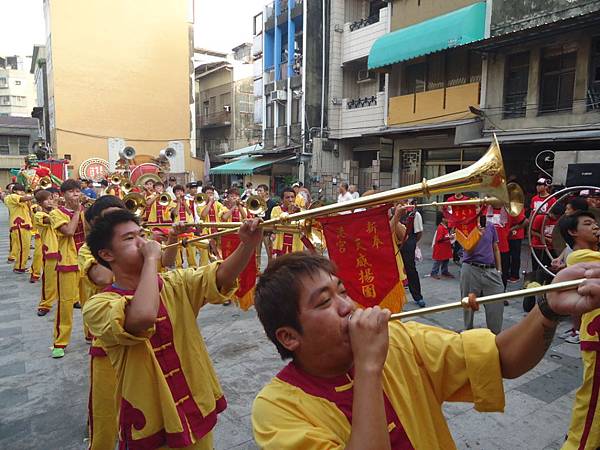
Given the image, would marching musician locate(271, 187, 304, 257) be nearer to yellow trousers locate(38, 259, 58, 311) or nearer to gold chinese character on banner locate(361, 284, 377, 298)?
yellow trousers locate(38, 259, 58, 311)

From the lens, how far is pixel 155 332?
2.36 m

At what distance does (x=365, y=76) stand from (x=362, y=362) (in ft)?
70.0

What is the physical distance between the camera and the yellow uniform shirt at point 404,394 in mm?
1353

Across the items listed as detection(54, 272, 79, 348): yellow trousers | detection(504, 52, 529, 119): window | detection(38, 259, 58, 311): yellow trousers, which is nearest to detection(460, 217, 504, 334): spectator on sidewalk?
detection(54, 272, 79, 348): yellow trousers

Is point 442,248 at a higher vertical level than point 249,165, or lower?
lower

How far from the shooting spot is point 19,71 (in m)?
73.7

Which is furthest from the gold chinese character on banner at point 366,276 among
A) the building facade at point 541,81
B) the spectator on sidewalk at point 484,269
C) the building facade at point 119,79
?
the building facade at point 119,79

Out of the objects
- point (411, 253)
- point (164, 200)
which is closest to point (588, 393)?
point (411, 253)

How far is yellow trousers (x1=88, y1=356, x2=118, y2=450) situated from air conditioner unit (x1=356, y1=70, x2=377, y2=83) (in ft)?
64.5

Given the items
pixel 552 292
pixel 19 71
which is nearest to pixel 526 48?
pixel 552 292

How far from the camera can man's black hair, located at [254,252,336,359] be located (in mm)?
1499

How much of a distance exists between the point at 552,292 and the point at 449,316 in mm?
5484

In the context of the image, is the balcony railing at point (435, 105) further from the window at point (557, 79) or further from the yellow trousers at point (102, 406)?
the yellow trousers at point (102, 406)

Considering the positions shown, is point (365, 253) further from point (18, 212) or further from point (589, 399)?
point (18, 212)
